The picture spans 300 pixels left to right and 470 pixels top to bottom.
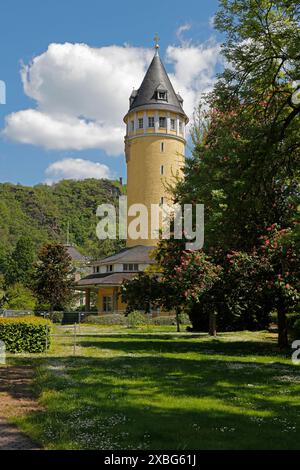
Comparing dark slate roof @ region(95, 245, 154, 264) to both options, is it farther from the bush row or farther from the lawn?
the lawn

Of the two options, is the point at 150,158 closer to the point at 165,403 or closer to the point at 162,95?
the point at 162,95

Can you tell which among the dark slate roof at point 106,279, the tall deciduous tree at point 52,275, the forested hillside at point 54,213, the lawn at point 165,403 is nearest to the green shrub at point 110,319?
the dark slate roof at point 106,279

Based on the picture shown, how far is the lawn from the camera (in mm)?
7371

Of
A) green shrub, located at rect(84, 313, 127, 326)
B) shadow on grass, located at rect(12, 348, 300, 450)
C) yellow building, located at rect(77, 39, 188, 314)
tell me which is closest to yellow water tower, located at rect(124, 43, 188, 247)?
yellow building, located at rect(77, 39, 188, 314)

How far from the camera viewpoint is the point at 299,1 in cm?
1321

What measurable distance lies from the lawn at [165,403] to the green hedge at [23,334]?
2031 millimetres

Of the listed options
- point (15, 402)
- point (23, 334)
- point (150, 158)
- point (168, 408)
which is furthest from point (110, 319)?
point (168, 408)

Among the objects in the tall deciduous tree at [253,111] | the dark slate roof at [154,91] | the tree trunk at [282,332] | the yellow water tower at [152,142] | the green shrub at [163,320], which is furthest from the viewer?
the dark slate roof at [154,91]

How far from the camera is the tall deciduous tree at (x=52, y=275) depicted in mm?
47844

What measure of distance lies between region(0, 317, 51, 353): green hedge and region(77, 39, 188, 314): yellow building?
32.6 metres

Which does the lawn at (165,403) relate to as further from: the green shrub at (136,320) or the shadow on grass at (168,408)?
the green shrub at (136,320)

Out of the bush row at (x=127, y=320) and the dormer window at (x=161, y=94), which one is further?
→ the dormer window at (x=161, y=94)

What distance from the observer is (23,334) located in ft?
67.2

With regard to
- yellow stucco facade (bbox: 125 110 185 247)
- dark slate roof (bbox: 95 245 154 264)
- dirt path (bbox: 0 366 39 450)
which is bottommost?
dirt path (bbox: 0 366 39 450)
